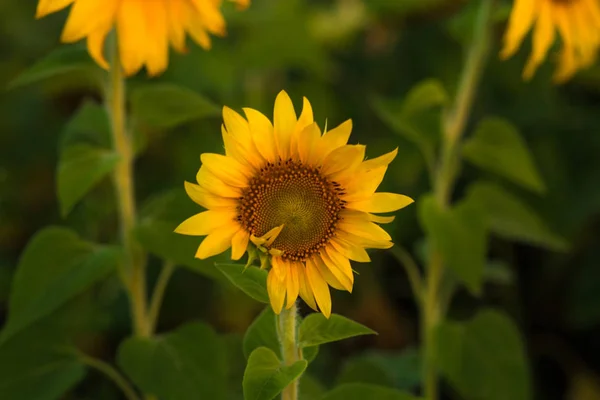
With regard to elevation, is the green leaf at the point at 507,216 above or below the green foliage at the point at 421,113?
below

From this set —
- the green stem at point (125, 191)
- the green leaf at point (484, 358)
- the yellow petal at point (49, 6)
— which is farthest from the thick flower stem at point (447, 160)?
the yellow petal at point (49, 6)

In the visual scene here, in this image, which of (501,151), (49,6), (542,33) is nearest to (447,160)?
(501,151)

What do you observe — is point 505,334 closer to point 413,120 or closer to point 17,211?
point 413,120

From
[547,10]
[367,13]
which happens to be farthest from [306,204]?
[367,13]

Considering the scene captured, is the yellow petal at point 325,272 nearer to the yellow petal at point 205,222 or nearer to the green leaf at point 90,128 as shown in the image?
the yellow petal at point 205,222

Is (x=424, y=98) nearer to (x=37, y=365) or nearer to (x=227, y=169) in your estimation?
(x=227, y=169)

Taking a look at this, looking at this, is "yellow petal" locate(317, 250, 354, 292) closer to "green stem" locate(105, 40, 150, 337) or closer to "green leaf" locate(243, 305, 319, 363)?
"green leaf" locate(243, 305, 319, 363)

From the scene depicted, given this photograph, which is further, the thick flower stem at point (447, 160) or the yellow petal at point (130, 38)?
the thick flower stem at point (447, 160)

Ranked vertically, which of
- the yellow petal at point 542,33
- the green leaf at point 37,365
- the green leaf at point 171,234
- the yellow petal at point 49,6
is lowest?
the green leaf at point 37,365
